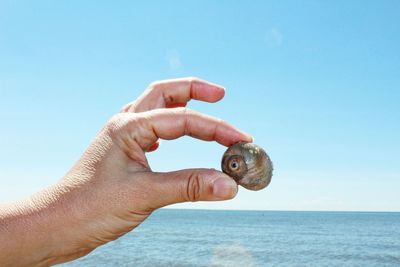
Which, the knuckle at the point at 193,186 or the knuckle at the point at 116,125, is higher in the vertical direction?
the knuckle at the point at 116,125

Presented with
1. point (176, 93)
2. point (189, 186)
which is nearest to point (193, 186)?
point (189, 186)

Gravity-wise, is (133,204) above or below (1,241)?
above

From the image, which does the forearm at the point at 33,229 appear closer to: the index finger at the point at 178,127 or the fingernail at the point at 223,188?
the index finger at the point at 178,127

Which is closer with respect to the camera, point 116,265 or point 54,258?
point 54,258

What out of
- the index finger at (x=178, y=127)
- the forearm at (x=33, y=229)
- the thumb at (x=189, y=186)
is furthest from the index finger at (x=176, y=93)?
the forearm at (x=33, y=229)

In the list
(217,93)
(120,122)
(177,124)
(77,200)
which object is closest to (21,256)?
(77,200)

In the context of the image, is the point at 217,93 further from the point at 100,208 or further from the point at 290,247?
the point at 290,247
